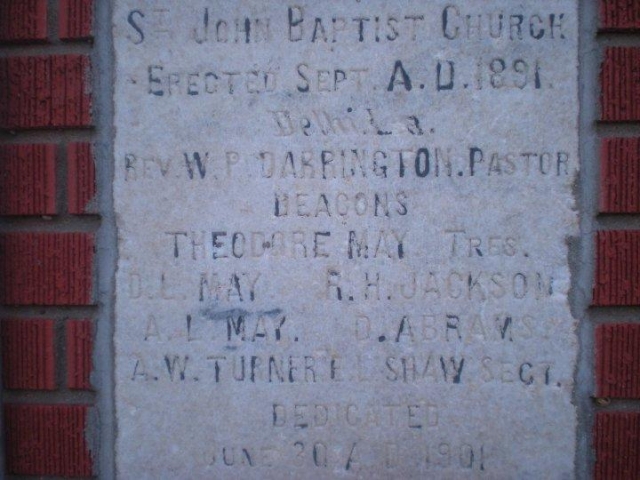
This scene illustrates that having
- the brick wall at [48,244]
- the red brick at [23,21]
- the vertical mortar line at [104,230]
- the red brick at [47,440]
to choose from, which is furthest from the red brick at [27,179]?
the red brick at [47,440]

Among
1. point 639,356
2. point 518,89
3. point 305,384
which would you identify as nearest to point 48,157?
point 305,384

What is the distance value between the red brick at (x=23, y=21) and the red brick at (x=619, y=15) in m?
1.72

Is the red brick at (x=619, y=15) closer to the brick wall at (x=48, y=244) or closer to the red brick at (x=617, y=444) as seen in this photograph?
the brick wall at (x=48, y=244)

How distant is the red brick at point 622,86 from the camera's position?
163 cm

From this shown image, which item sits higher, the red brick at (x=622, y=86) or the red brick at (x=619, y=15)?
the red brick at (x=619, y=15)

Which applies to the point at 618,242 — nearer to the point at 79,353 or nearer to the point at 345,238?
the point at 345,238

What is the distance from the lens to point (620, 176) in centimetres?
164

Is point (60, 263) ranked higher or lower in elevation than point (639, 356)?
higher

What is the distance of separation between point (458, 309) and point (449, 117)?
23.3 inches

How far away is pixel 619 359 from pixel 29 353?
6.03 ft

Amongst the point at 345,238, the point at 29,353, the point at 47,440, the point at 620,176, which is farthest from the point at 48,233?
the point at 620,176

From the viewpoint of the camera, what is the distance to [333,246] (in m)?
1.68

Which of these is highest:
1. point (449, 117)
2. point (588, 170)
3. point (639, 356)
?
point (449, 117)

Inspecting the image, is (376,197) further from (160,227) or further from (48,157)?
(48,157)
